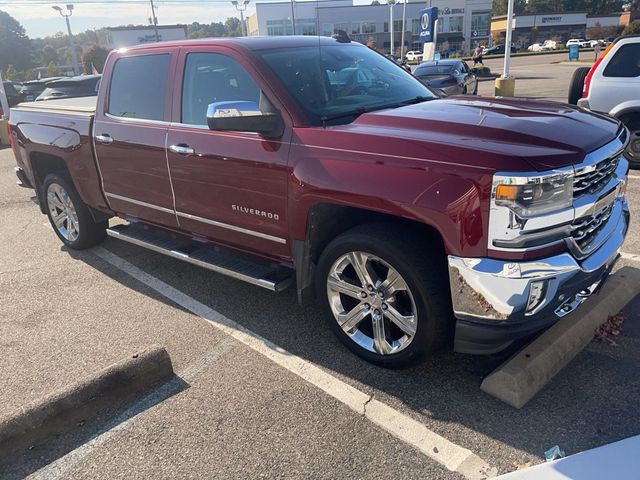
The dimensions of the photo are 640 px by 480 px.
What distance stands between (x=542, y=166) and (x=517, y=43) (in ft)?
300

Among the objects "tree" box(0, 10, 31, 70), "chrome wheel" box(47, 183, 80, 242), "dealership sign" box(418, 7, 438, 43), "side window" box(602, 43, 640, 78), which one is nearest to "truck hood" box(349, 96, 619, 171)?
"chrome wheel" box(47, 183, 80, 242)

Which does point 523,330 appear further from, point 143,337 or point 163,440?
point 143,337

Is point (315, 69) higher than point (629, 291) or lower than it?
higher

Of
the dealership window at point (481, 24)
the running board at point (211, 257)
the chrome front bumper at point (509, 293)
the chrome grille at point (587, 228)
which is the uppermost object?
the chrome grille at point (587, 228)

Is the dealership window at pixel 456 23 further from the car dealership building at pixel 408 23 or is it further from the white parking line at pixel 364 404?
the white parking line at pixel 364 404

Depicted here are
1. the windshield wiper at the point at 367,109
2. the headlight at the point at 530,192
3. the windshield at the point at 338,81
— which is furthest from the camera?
the windshield at the point at 338,81

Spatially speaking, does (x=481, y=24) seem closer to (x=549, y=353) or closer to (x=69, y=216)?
(x=69, y=216)

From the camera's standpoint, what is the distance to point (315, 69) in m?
3.95

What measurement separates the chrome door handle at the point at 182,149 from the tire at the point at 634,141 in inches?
254

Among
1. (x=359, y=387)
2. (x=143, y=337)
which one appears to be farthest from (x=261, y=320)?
(x=359, y=387)

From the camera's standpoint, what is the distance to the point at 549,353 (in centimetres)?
323

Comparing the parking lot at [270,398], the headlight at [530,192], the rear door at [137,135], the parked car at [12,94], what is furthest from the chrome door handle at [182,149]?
the parked car at [12,94]

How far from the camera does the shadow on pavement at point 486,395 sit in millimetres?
2766

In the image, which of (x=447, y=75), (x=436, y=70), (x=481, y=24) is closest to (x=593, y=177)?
(x=447, y=75)
